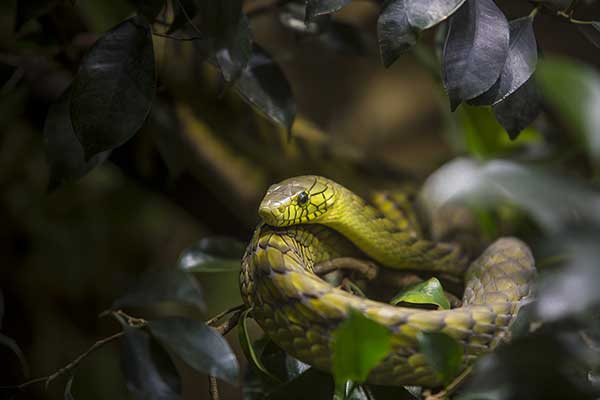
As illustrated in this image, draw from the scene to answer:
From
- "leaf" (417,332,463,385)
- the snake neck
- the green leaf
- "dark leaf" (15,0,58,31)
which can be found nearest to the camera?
"leaf" (417,332,463,385)

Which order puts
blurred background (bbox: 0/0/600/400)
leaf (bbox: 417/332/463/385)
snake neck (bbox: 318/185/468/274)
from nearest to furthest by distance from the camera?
leaf (bbox: 417/332/463/385) → snake neck (bbox: 318/185/468/274) → blurred background (bbox: 0/0/600/400)

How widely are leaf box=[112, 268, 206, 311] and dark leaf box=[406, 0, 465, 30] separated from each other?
68 cm

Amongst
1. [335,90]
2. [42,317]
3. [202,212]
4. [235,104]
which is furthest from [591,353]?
[335,90]

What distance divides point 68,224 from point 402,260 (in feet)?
6.90

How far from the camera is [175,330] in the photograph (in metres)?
1.06

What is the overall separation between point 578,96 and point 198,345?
2.25 ft

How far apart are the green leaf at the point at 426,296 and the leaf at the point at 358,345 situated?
295mm

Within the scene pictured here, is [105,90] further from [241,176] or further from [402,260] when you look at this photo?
[241,176]

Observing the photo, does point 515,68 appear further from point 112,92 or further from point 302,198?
point 112,92

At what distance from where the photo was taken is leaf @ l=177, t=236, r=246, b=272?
1475mm

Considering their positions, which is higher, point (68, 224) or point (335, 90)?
point (335, 90)

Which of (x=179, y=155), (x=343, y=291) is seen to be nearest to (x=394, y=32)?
(x=343, y=291)

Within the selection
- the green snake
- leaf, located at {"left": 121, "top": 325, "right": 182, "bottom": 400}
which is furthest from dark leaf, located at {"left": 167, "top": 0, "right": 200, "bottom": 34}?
leaf, located at {"left": 121, "top": 325, "right": 182, "bottom": 400}

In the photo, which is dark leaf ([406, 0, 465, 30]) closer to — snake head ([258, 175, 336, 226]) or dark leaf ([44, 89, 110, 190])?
snake head ([258, 175, 336, 226])
